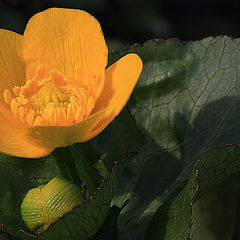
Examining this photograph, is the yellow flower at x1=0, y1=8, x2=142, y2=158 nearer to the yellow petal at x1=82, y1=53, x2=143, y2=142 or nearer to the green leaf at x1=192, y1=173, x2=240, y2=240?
the yellow petal at x1=82, y1=53, x2=143, y2=142

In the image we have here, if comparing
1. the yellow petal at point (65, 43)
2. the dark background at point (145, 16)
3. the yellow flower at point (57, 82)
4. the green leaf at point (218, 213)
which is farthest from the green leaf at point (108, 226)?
the dark background at point (145, 16)

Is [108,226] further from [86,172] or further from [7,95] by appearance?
[7,95]

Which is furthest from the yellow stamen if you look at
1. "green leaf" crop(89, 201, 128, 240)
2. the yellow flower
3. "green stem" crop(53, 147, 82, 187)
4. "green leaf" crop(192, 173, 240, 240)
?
"green leaf" crop(192, 173, 240, 240)

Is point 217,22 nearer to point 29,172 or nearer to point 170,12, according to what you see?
point 170,12

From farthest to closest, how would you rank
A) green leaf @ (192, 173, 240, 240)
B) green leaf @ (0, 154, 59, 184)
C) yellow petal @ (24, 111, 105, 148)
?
green leaf @ (192, 173, 240, 240)
green leaf @ (0, 154, 59, 184)
yellow petal @ (24, 111, 105, 148)

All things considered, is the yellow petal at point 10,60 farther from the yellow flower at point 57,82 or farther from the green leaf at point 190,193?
the green leaf at point 190,193

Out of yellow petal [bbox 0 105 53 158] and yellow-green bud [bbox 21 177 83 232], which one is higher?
yellow petal [bbox 0 105 53 158]
